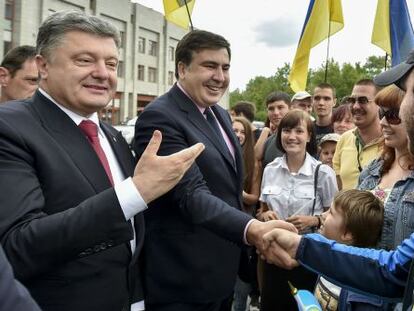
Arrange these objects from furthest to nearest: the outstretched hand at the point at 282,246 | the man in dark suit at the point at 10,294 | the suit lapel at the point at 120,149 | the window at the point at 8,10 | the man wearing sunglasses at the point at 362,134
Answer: the window at the point at 8,10 → the man wearing sunglasses at the point at 362,134 → the outstretched hand at the point at 282,246 → the suit lapel at the point at 120,149 → the man in dark suit at the point at 10,294

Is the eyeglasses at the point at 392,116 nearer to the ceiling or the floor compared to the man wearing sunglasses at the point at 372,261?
nearer to the ceiling

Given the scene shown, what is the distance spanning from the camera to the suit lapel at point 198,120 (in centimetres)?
262

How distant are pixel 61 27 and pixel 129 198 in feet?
2.69

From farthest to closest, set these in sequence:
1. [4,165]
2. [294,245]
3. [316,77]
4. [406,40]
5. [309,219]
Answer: [316,77], [406,40], [309,219], [294,245], [4,165]

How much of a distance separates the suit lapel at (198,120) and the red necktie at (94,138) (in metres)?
0.73

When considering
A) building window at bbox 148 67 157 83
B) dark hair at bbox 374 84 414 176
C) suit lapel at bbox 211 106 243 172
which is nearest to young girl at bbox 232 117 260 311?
suit lapel at bbox 211 106 243 172

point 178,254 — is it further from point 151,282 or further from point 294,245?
point 294,245

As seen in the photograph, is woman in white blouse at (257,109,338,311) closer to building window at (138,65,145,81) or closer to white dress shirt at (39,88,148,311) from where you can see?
white dress shirt at (39,88,148,311)

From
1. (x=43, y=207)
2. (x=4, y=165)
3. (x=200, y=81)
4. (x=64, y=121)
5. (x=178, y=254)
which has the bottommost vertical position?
(x=178, y=254)

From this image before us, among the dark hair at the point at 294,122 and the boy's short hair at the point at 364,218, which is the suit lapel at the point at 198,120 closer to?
the boy's short hair at the point at 364,218

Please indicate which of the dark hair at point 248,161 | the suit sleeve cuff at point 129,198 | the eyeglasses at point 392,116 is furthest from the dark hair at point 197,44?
the dark hair at point 248,161

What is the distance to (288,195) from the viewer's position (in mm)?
3625

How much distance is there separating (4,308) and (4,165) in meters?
0.84

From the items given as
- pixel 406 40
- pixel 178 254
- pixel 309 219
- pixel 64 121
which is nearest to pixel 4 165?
pixel 64 121
